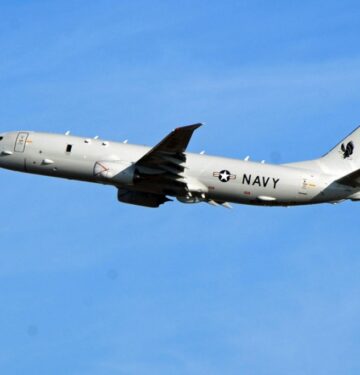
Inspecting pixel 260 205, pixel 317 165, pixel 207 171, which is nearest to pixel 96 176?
pixel 207 171

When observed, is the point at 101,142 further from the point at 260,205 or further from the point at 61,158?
the point at 260,205

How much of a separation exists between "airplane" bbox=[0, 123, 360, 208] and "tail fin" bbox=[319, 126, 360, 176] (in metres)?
0.42

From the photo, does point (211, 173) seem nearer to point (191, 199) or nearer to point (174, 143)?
point (191, 199)

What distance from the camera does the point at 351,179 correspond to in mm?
73312

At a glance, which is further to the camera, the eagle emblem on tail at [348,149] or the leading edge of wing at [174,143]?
the eagle emblem on tail at [348,149]

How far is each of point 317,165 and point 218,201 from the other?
348 inches

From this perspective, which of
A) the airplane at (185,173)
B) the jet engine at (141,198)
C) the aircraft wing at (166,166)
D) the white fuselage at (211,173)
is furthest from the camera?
the jet engine at (141,198)

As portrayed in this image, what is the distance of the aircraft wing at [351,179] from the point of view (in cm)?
7275

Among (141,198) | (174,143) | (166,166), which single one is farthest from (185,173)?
(141,198)

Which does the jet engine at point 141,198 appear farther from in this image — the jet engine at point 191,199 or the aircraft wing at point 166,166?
the jet engine at point 191,199

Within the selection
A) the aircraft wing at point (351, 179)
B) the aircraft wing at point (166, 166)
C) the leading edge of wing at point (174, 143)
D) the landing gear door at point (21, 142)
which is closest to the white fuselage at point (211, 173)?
the aircraft wing at point (351, 179)

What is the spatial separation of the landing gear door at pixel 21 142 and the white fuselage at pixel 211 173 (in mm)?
1176

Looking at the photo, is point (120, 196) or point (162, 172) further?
point (120, 196)

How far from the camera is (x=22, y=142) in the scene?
3039 inches
